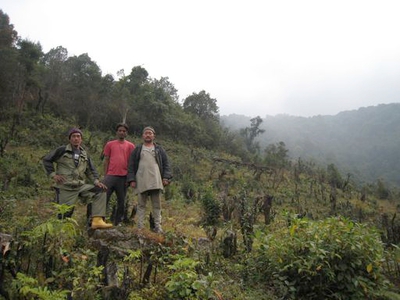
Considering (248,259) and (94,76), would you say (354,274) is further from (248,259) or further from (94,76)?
(94,76)

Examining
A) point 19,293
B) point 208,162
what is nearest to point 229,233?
point 19,293

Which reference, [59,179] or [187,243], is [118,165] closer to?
[59,179]

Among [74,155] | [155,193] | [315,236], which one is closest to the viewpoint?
[315,236]

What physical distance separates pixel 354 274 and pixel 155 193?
280cm

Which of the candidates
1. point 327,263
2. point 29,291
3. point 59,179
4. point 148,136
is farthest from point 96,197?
point 327,263

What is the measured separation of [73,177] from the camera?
434cm

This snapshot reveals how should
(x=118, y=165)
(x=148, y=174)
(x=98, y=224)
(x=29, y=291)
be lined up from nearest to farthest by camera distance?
(x=29, y=291)
(x=98, y=224)
(x=148, y=174)
(x=118, y=165)

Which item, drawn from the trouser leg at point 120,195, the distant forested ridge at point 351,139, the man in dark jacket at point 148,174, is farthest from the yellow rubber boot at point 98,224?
the distant forested ridge at point 351,139

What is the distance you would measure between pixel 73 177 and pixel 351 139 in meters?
109

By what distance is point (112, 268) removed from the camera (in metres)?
2.66

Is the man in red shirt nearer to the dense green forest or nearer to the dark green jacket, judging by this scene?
the dark green jacket

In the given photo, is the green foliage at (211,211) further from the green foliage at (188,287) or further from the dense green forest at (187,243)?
the green foliage at (188,287)

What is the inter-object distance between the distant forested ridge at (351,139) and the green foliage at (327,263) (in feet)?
171

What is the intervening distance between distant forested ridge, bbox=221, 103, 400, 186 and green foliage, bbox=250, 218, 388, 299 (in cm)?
5220
